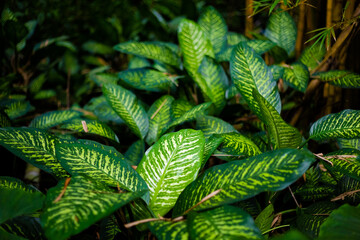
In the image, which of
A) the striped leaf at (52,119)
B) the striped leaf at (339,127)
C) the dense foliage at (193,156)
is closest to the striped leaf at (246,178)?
the dense foliage at (193,156)

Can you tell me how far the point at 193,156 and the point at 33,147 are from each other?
0.35 m

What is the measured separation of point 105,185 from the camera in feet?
1.76

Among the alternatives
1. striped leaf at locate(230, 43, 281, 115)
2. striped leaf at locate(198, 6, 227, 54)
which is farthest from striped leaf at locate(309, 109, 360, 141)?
striped leaf at locate(198, 6, 227, 54)

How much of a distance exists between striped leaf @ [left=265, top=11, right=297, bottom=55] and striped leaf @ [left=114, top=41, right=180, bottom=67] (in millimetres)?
397

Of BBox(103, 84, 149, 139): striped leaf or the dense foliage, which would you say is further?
BBox(103, 84, 149, 139): striped leaf

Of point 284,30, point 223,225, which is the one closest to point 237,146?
point 223,225

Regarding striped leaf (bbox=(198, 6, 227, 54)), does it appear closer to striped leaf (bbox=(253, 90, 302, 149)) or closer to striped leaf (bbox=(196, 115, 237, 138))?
striped leaf (bbox=(196, 115, 237, 138))

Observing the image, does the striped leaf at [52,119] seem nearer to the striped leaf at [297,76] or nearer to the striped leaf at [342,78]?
the striped leaf at [297,76]

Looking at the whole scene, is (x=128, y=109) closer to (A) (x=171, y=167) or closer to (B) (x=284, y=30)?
(A) (x=171, y=167)

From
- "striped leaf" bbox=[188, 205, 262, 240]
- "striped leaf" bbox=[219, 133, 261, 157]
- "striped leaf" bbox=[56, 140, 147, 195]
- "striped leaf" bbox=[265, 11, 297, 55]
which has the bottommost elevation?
"striped leaf" bbox=[188, 205, 262, 240]

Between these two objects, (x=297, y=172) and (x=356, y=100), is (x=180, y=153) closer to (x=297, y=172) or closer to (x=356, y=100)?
(x=297, y=172)

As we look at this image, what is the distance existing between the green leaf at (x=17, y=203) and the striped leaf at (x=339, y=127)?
0.59 m

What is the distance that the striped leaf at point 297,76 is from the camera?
0.86 meters

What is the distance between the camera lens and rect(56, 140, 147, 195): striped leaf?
540 mm
